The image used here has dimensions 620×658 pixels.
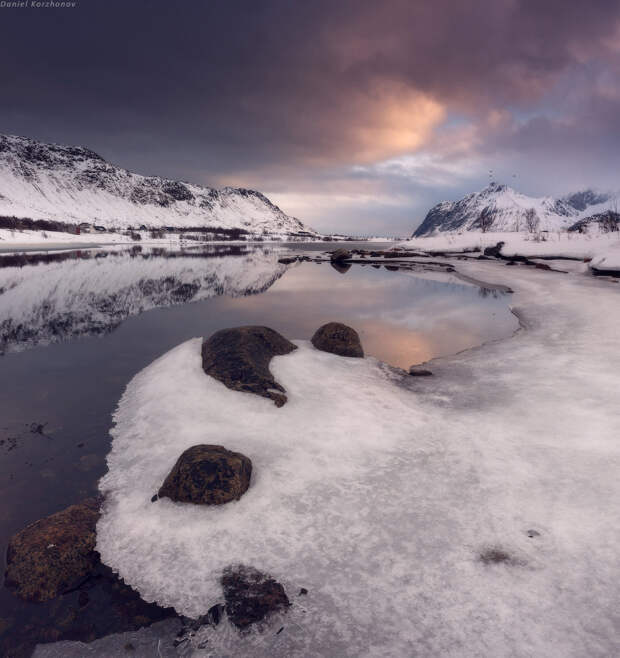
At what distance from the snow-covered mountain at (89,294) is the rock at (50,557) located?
10255 mm

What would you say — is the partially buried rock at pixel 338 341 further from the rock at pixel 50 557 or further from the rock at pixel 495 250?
the rock at pixel 495 250

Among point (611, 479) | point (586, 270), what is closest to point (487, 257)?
point (586, 270)

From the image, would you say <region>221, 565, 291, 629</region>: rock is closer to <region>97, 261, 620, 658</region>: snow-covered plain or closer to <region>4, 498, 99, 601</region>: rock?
<region>97, 261, 620, 658</region>: snow-covered plain

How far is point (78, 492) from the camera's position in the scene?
223 inches

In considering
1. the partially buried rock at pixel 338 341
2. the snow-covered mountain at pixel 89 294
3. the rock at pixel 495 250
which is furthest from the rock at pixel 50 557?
the rock at pixel 495 250

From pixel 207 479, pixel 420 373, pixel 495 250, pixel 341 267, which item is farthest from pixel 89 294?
pixel 495 250

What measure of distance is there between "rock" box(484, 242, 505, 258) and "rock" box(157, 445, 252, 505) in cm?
4922

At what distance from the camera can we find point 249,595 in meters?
3.91

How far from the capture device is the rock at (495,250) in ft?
157

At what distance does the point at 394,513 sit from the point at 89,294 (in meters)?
23.7

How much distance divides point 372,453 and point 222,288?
2265 cm

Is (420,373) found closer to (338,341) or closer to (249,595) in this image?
(338,341)

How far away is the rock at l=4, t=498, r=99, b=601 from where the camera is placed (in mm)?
4121

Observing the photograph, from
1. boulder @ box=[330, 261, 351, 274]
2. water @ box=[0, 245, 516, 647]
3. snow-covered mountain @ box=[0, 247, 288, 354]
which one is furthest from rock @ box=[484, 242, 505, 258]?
snow-covered mountain @ box=[0, 247, 288, 354]
